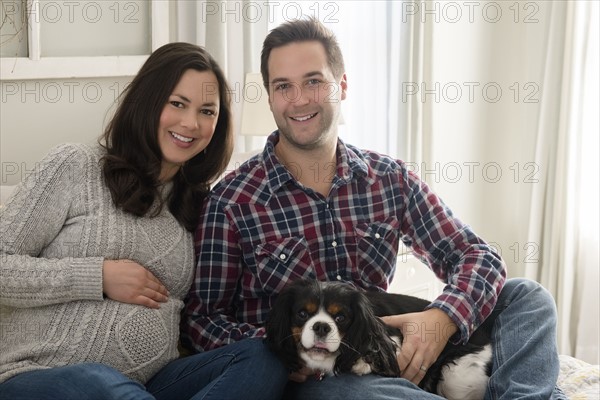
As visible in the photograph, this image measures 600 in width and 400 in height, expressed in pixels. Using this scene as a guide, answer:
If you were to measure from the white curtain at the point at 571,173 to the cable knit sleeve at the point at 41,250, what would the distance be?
264 cm

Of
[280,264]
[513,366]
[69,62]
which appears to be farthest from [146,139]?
[513,366]

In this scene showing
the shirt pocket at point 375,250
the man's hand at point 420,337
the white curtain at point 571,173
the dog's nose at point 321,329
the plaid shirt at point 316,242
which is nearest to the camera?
the dog's nose at point 321,329

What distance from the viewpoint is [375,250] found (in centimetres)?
219

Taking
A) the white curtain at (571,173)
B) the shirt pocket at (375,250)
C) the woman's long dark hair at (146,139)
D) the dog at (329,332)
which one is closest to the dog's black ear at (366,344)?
the dog at (329,332)

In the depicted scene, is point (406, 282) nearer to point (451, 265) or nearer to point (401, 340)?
point (451, 265)

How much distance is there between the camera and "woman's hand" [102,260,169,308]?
1.80 m

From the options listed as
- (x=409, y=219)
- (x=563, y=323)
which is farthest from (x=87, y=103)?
(x=563, y=323)

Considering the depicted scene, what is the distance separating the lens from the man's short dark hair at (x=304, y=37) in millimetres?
2225

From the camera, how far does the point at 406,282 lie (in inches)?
128

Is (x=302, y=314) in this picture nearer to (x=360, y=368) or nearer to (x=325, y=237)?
(x=360, y=368)

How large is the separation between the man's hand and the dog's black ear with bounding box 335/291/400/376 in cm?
8

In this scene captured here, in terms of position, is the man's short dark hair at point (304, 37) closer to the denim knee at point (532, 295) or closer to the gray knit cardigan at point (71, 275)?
the gray knit cardigan at point (71, 275)

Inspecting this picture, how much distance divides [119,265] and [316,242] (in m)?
0.60

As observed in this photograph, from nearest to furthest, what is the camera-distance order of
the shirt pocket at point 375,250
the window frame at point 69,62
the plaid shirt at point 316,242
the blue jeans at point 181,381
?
the blue jeans at point 181,381, the plaid shirt at point 316,242, the shirt pocket at point 375,250, the window frame at point 69,62
